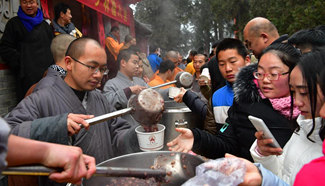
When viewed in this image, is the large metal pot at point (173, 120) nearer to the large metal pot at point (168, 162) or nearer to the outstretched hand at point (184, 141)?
the outstretched hand at point (184, 141)

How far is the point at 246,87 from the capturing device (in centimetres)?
231

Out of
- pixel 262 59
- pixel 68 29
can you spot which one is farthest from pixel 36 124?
pixel 68 29

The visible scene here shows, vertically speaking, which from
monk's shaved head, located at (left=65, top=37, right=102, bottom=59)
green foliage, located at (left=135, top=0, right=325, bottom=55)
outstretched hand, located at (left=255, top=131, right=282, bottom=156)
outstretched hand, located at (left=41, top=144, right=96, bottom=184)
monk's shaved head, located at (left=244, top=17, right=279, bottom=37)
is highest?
green foliage, located at (left=135, top=0, right=325, bottom=55)

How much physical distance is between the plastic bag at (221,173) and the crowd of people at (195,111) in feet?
0.41

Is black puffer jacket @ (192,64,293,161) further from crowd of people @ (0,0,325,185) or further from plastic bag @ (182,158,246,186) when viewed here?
plastic bag @ (182,158,246,186)

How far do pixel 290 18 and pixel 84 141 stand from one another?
15581 millimetres

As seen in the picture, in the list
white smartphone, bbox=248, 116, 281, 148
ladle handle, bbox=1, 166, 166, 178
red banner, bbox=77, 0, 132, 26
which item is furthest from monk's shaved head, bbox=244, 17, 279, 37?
red banner, bbox=77, 0, 132, 26

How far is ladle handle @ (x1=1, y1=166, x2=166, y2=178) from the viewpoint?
96 cm

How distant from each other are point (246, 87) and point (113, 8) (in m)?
8.65

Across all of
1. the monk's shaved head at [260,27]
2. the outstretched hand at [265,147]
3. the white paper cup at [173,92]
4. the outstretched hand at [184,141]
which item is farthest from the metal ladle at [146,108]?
the monk's shaved head at [260,27]

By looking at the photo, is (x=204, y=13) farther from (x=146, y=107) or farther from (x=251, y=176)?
(x=251, y=176)

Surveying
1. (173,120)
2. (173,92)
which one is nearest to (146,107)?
(173,120)

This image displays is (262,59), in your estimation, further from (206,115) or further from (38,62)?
(38,62)

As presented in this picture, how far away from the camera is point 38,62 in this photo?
13.2 feet
